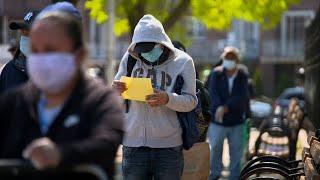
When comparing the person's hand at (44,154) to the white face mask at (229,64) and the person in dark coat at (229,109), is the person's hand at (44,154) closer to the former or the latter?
the person in dark coat at (229,109)

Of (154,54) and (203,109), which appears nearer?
(154,54)

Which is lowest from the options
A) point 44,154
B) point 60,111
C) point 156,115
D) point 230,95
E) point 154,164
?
point 230,95

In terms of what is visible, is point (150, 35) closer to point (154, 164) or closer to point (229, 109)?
point (154, 164)

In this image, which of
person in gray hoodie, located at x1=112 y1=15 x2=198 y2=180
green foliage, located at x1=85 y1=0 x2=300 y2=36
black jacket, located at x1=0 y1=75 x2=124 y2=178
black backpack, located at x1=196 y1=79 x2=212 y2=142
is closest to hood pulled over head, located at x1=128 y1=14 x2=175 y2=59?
person in gray hoodie, located at x1=112 y1=15 x2=198 y2=180

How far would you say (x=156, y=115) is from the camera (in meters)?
5.57

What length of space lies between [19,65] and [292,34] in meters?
47.5

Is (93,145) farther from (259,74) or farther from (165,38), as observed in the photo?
(259,74)

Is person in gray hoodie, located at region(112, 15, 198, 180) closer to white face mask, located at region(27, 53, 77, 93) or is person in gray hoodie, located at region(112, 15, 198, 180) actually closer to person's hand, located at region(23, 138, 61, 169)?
white face mask, located at region(27, 53, 77, 93)

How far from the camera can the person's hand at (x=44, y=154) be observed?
2850 millimetres

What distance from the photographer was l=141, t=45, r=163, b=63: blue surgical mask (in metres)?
5.56

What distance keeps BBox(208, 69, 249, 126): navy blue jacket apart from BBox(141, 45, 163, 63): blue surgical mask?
439cm

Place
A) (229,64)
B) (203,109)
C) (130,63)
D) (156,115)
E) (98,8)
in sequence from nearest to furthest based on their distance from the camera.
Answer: (156,115)
(130,63)
(203,109)
(229,64)
(98,8)

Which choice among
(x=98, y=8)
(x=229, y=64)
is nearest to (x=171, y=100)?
(x=229, y=64)

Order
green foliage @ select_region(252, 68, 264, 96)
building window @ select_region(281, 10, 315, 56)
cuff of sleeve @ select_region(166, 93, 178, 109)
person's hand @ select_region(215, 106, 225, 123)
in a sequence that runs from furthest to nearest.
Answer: building window @ select_region(281, 10, 315, 56) < green foliage @ select_region(252, 68, 264, 96) < person's hand @ select_region(215, 106, 225, 123) < cuff of sleeve @ select_region(166, 93, 178, 109)
